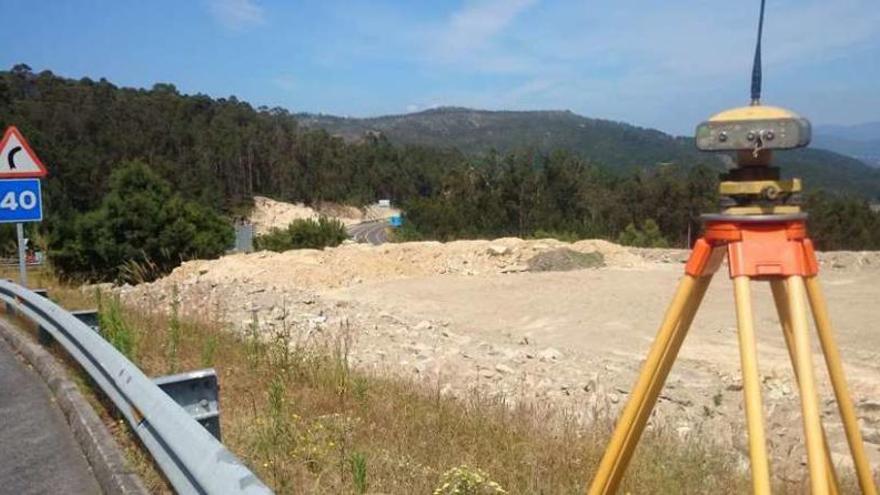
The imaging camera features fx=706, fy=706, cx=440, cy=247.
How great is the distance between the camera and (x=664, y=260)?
25953 millimetres

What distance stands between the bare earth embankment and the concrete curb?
64.5 inches

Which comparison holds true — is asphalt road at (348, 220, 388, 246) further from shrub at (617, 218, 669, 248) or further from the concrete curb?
the concrete curb

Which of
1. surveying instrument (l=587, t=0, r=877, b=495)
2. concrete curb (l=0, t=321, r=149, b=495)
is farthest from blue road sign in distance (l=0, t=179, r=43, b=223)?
surveying instrument (l=587, t=0, r=877, b=495)

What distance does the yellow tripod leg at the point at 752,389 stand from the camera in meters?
1.69

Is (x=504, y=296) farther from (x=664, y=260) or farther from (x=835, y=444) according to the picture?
(x=835, y=444)

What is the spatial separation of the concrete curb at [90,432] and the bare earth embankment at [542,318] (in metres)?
1.64

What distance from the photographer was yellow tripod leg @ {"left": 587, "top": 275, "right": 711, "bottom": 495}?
2.00 meters

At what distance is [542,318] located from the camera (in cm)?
1712

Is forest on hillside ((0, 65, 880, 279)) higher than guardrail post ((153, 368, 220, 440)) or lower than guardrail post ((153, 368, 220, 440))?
higher

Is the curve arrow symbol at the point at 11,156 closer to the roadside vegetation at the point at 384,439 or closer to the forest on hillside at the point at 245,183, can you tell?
the roadside vegetation at the point at 384,439

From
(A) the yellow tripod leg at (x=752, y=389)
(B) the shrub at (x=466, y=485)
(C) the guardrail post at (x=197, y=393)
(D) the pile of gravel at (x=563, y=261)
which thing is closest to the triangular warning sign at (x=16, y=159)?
(C) the guardrail post at (x=197, y=393)

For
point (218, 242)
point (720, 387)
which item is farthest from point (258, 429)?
point (218, 242)

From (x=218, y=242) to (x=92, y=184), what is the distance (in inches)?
1166

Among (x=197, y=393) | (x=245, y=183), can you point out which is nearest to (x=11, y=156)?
(x=197, y=393)
